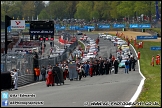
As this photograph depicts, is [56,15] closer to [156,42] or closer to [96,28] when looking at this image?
[96,28]

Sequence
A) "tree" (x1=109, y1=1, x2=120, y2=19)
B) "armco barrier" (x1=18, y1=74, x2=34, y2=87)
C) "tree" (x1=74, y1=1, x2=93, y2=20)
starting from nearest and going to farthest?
"armco barrier" (x1=18, y1=74, x2=34, y2=87)
"tree" (x1=109, y1=1, x2=120, y2=19)
"tree" (x1=74, y1=1, x2=93, y2=20)

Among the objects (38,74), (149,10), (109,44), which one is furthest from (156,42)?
(38,74)

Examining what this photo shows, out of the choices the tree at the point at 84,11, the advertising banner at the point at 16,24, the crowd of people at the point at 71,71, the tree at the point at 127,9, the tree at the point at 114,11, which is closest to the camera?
the crowd of people at the point at 71,71

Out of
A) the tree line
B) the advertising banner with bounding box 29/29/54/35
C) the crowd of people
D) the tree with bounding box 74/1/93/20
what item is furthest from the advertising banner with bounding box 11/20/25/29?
the tree with bounding box 74/1/93/20

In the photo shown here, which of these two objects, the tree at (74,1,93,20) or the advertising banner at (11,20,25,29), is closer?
the advertising banner at (11,20,25,29)

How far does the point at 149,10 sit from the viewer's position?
83.8 meters

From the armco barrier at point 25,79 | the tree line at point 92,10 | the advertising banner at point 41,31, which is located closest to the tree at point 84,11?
the tree line at point 92,10

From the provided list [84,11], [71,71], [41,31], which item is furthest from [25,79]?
[84,11]

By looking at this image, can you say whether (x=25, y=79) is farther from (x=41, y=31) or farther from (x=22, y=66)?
(x=41, y=31)

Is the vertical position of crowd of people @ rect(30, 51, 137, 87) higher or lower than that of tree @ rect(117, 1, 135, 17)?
lower

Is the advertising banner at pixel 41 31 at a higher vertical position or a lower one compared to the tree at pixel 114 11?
lower

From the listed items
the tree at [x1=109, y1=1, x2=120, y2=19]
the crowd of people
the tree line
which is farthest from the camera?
the tree at [x1=109, y1=1, x2=120, y2=19]

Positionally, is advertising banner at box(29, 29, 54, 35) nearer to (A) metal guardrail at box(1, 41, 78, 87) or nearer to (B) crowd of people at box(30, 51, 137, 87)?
(B) crowd of people at box(30, 51, 137, 87)

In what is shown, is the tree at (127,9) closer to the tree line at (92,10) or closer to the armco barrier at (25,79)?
the tree line at (92,10)
